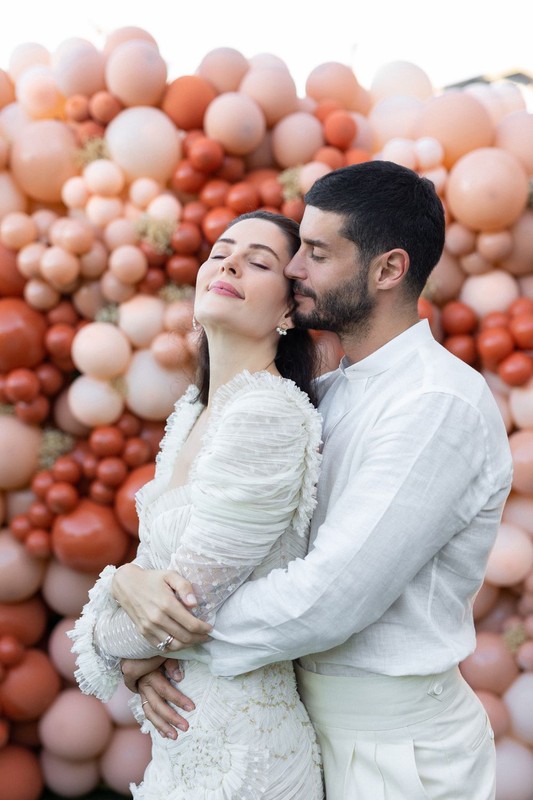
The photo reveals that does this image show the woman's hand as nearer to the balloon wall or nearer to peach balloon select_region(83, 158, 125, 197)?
the balloon wall

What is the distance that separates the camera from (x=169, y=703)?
4.31ft

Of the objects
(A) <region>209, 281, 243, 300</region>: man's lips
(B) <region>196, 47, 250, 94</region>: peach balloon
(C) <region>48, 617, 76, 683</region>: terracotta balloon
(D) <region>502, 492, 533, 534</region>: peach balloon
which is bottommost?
(C) <region>48, 617, 76, 683</region>: terracotta balloon

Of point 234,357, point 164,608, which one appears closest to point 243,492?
point 164,608

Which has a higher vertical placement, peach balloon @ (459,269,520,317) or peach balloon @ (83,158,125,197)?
peach balloon @ (83,158,125,197)

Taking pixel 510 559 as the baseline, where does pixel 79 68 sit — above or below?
above

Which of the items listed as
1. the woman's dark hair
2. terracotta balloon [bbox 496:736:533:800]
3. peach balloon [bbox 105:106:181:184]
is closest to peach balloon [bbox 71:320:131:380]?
peach balloon [bbox 105:106:181:184]

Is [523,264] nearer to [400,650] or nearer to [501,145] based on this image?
[501,145]

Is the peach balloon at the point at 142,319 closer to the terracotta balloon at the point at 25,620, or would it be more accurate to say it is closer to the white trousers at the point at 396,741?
the terracotta balloon at the point at 25,620

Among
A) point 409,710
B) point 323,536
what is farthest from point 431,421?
point 409,710

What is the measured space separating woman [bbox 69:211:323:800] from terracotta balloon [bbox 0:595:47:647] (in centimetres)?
139

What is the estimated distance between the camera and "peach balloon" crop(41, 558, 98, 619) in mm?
2659

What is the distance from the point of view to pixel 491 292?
261cm

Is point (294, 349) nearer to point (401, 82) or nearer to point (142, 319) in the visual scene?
point (142, 319)

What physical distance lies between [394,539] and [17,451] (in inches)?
70.8
